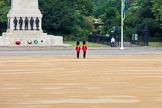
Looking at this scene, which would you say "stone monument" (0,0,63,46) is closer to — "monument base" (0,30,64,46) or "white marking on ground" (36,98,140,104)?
"monument base" (0,30,64,46)

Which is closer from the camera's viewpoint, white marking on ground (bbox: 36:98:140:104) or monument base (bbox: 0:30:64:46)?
white marking on ground (bbox: 36:98:140:104)

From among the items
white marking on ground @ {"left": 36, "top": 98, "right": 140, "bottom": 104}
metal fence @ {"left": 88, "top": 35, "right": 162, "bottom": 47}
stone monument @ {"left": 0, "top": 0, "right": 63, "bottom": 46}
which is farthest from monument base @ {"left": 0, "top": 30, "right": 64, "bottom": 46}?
white marking on ground @ {"left": 36, "top": 98, "right": 140, "bottom": 104}

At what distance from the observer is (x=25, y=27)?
3093 inches

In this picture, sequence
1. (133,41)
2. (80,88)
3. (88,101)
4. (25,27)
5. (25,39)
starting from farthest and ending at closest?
1. (133,41)
2. (25,27)
3. (25,39)
4. (80,88)
5. (88,101)

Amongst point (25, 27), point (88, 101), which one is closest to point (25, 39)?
point (25, 27)

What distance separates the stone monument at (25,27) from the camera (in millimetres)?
77438

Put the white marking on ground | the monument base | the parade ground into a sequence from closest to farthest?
the parade ground
the white marking on ground
the monument base

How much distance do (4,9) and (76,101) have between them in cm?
8837

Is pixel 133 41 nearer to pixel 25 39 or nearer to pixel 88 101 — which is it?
pixel 25 39

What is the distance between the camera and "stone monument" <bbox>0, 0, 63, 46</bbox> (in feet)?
254

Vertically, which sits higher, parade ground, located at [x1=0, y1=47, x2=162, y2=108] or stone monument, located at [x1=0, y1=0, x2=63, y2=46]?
stone monument, located at [x1=0, y1=0, x2=63, y2=46]

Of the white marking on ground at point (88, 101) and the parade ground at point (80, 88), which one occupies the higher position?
the parade ground at point (80, 88)

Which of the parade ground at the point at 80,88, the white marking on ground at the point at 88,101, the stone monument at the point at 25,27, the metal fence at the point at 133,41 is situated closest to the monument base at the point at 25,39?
the stone monument at the point at 25,27

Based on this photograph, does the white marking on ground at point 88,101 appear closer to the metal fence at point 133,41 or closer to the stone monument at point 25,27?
the stone monument at point 25,27
